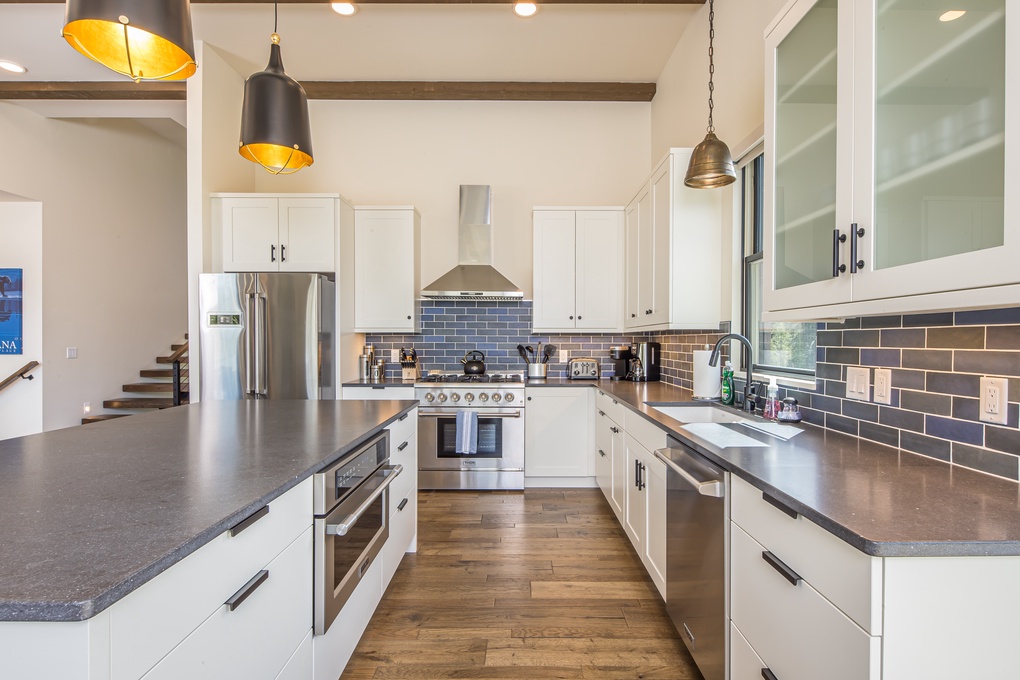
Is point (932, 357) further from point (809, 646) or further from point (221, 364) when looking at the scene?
point (221, 364)

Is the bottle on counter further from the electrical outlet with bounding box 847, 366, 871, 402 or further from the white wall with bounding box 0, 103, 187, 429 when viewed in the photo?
the white wall with bounding box 0, 103, 187, 429

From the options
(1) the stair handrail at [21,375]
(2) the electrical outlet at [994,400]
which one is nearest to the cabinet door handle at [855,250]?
(2) the electrical outlet at [994,400]

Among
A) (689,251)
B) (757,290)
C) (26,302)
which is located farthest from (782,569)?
(26,302)

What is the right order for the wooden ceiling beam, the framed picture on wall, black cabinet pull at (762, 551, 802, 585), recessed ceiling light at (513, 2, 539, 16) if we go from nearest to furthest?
black cabinet pull at (762, 551, 802, 585)
recessed ceiling light at (513, 2, 539, 16)
the wooden ceiling beam
the framed picture on wall

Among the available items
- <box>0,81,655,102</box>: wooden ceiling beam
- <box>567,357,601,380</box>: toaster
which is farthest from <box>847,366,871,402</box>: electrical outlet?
<box>0,81,655,102</box>: wooden ceiling beam

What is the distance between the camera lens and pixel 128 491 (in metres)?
1.05

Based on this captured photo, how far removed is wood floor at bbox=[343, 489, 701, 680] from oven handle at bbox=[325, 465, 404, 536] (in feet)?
2.11

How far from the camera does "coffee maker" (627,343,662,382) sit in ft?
13.1

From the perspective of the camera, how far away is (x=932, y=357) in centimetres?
140

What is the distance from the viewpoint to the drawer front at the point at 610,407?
2908 mm

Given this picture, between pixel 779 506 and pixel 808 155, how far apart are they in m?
1.17

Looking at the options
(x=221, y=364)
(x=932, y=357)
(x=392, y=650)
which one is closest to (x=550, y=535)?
(x=392, y=650)

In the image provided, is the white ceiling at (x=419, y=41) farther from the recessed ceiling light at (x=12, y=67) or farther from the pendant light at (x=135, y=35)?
the pendant light at (x=135, y=35)

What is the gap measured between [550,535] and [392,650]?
1299 millimetres
